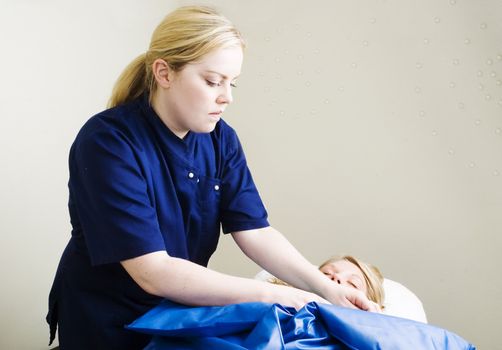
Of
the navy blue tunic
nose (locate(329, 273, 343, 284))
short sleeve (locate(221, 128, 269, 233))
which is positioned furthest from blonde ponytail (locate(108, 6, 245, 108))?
nose (locate(329, 273, 343, 284))

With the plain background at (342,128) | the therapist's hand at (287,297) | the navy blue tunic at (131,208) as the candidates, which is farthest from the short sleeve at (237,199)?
the plain background at (342,128)

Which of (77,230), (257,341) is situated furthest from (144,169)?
(257,341)

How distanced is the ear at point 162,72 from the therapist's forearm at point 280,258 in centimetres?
45

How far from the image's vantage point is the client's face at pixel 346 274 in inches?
67.0

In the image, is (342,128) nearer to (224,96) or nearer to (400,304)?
(400,304)

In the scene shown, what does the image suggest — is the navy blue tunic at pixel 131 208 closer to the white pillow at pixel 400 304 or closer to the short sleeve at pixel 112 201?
the short sleeve at pixel 112 201

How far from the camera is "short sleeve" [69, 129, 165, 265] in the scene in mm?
1231

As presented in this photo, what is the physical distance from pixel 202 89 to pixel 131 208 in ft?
1.03

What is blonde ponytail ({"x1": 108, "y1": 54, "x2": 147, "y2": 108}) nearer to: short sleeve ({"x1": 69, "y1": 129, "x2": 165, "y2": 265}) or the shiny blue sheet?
short sleeve ({"x1": 69, "y1": 129, "x2": 165, "y2": 265})

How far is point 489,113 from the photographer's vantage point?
1.90 metres

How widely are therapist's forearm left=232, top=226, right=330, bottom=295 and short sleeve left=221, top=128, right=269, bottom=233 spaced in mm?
30

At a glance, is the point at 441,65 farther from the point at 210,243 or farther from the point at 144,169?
the point at 144,169

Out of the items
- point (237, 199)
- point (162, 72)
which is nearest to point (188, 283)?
point (237, 199)

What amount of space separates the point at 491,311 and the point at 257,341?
123 centimetres
